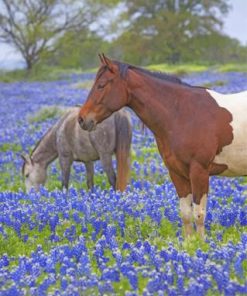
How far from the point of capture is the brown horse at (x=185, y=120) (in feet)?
20.9

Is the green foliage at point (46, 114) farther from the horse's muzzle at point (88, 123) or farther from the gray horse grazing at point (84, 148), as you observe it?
the horse's muzzle at point (88, 123)

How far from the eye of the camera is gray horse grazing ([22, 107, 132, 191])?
1035 centimetres

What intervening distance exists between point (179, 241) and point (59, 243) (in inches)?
56.0

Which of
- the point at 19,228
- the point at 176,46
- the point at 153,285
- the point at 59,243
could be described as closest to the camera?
the point at 153,285

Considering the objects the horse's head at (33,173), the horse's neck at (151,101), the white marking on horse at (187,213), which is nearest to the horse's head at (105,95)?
the horse's neck at (151,101)

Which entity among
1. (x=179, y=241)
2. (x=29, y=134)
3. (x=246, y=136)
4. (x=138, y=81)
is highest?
(x=138, y=81)

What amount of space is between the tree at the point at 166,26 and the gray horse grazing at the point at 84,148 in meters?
57.0

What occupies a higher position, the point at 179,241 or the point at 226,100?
the point at 226,100

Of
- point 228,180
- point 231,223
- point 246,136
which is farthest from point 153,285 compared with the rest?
point 228,180

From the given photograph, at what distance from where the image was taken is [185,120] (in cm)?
653

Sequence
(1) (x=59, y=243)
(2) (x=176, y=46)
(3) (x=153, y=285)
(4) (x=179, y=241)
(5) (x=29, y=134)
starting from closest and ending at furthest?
(3) (x=153, y=285)
(4) (x=179, y=241)
(1) (x=59, y=243)
(5) (x=29, y=134)
(2) (x=176, y=46)

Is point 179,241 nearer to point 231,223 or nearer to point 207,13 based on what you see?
point 231,223

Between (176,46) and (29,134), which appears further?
(176,46)

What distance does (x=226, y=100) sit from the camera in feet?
21.9
